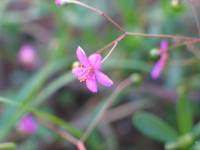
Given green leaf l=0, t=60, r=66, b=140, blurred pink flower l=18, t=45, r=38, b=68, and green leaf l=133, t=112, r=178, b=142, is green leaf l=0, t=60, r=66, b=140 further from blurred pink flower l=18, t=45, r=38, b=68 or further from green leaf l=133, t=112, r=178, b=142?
green leaf l=133, t=112, r=178, b=142

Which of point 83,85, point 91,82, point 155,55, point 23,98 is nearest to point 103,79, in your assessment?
point 91,82

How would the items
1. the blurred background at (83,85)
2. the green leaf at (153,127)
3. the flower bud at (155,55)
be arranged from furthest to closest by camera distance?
1. the blurred background at (83,85)
2. the green leaf at (153,127)
3. the flower bud at (155,55)

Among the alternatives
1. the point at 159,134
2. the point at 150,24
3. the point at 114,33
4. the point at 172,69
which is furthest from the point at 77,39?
the point at 159,134

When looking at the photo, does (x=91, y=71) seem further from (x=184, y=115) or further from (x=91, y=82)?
(x=184, y=115)

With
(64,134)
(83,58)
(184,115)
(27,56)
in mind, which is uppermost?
(27,56)

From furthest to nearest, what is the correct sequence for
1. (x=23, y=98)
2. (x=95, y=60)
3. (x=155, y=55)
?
(x=23, y=98), (x=155, y=55), (x=95, y=60)

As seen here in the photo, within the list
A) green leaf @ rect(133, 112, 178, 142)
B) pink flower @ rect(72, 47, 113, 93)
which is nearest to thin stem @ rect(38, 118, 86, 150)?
green leaf @ rect(133, 112, 178, 142)

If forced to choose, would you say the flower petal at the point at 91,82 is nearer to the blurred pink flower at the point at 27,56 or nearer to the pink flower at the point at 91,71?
the pink flower at the point at 91,71

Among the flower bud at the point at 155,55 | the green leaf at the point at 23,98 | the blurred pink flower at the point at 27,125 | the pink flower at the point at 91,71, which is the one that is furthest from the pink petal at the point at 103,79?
the blurred pink flower at the point at 27,125
